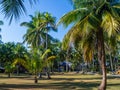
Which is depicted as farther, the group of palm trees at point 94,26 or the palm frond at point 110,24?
the group of palm trees at point 94,26

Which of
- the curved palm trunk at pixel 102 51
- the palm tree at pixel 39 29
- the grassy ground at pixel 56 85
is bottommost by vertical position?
the grassy ground at pixel 56 85

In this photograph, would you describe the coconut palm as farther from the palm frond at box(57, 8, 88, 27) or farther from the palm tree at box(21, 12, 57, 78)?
the palm frond at box(57, 8, 88, 27)

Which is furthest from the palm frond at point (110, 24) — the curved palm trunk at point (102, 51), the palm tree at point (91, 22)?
the curved palm trunk at point (102, 51)

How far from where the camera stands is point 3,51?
74750mm

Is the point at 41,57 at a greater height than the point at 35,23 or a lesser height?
lesser

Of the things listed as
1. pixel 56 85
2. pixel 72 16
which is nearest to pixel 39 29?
pixel 56 85

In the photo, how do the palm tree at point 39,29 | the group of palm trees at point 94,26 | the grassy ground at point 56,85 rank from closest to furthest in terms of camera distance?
the group of palm trees at point 94,26 → the grassy ground at point 56,85 → the palm tree at point 39,29

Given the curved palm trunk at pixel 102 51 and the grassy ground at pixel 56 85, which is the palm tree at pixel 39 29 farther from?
the curved palm trunk at pixel 102 51

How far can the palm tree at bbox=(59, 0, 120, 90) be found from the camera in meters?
17.2

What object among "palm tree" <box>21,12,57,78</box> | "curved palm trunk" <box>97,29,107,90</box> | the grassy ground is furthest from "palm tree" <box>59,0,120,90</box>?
"palm tree" <box>21,12,57,78</box>

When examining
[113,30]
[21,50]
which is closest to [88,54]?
[113,30]

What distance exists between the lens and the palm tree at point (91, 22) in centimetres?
1725

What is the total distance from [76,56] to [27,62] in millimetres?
55375

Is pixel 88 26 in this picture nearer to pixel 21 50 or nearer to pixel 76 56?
pixel 21 50
